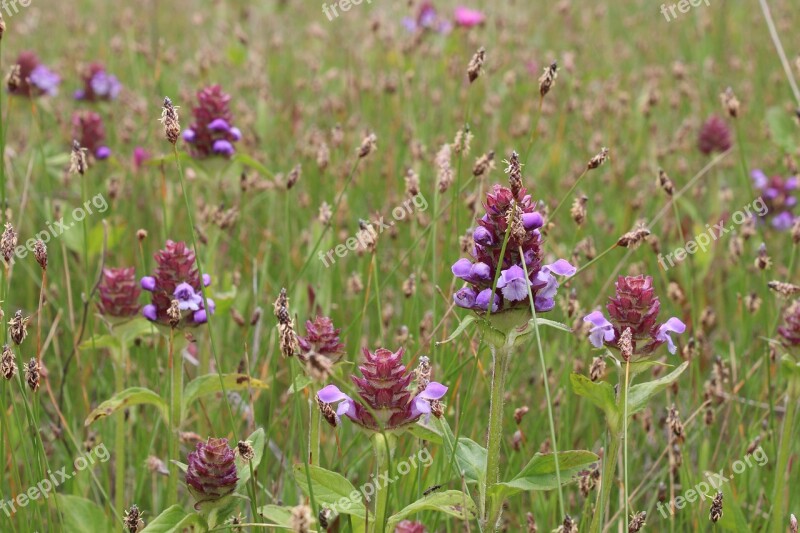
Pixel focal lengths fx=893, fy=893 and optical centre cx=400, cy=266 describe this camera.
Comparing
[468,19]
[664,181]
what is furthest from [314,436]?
[468,19]

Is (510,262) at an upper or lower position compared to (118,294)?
lower

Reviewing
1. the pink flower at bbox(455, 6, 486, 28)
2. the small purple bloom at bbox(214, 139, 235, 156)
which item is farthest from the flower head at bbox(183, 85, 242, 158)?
the pink flower at bbox(455, 6, 486, 28)

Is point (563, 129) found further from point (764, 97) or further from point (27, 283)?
point (27, 283)

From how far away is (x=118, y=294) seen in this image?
2.34 meters

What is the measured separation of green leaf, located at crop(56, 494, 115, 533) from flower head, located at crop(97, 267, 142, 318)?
1.61ft

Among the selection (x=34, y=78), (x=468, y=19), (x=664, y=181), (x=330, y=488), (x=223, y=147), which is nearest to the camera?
(x=330, y=488)

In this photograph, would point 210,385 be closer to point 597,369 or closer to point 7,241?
point 7,241

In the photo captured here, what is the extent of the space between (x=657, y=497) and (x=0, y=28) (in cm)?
203

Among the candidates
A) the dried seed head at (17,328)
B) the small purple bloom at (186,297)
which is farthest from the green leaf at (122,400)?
the dried seed head at (17,328)

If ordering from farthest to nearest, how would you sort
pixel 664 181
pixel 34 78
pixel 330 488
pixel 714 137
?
pixel 714 137, pixel 34 78, pixel 664 181, pixel 330 488

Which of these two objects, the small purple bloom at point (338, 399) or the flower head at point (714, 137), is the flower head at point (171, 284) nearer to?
the small purple bloom at point (338, 399)

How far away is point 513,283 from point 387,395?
0.32m

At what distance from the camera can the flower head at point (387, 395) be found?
5.47ft

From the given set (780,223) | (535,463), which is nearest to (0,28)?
(535,463)
